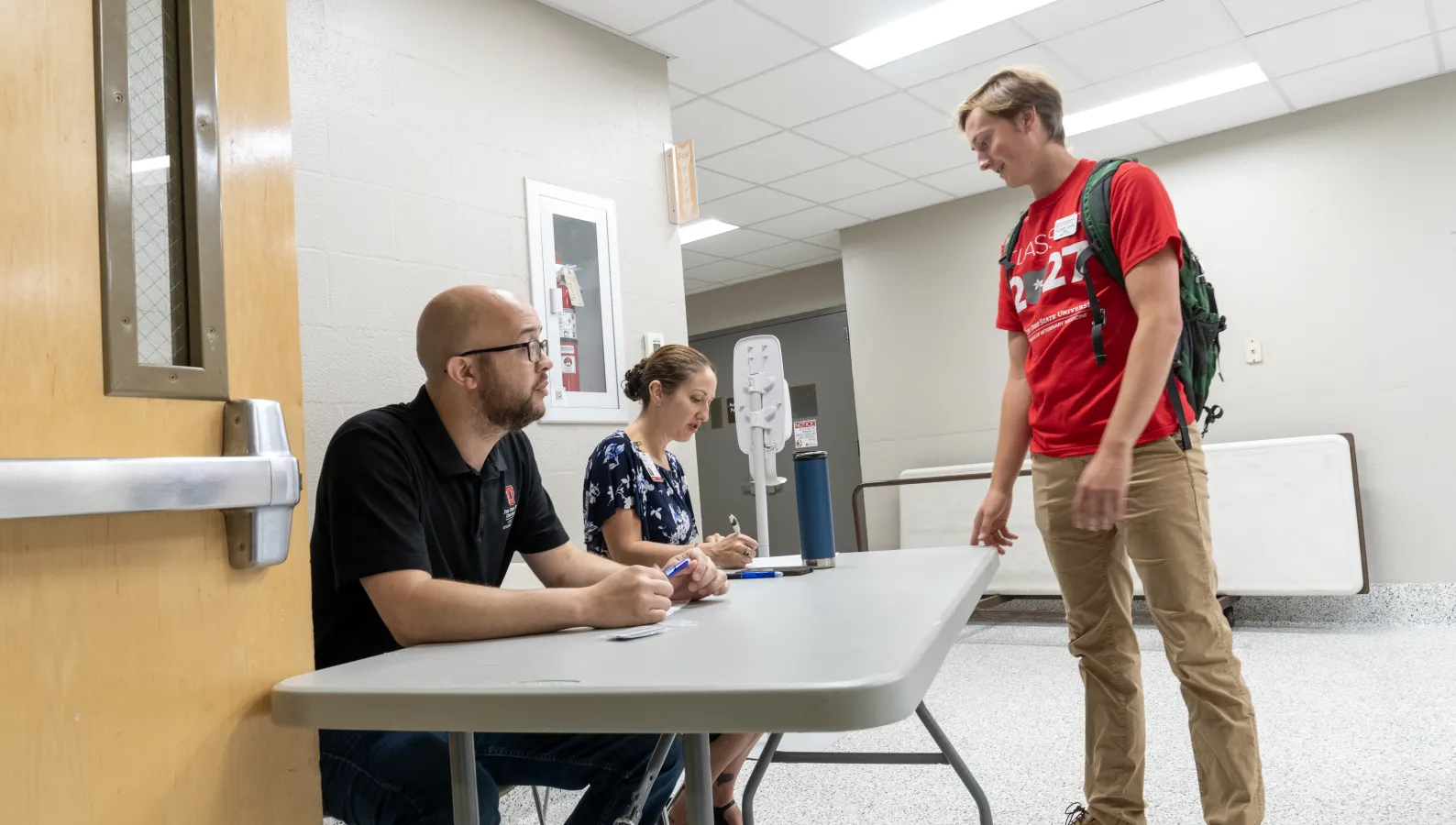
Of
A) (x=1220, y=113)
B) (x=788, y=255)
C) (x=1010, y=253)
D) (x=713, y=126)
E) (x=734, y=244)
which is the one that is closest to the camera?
(x=1010, y=253)

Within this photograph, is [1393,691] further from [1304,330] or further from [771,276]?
[771,276]

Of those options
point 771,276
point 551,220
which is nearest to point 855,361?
point 771,276

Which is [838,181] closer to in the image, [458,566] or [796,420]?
[796,420]

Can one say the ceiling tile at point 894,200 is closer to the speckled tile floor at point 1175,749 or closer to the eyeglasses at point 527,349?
the speckled tile floor at point 1175,749

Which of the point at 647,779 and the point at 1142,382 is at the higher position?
the point at 1142,382

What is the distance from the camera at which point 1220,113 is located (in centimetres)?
489

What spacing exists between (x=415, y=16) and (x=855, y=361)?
4.29m

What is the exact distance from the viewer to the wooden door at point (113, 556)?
68cm

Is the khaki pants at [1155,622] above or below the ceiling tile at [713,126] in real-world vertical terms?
below

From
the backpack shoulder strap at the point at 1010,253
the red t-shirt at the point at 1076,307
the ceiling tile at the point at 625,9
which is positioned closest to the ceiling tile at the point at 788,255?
the ceiling tile at the point at 625,9

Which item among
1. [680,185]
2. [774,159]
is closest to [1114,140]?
[774,159]

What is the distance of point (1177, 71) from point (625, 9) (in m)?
2.66

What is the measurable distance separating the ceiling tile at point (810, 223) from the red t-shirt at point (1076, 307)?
4.18 meters

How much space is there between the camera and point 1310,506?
4.46 m
